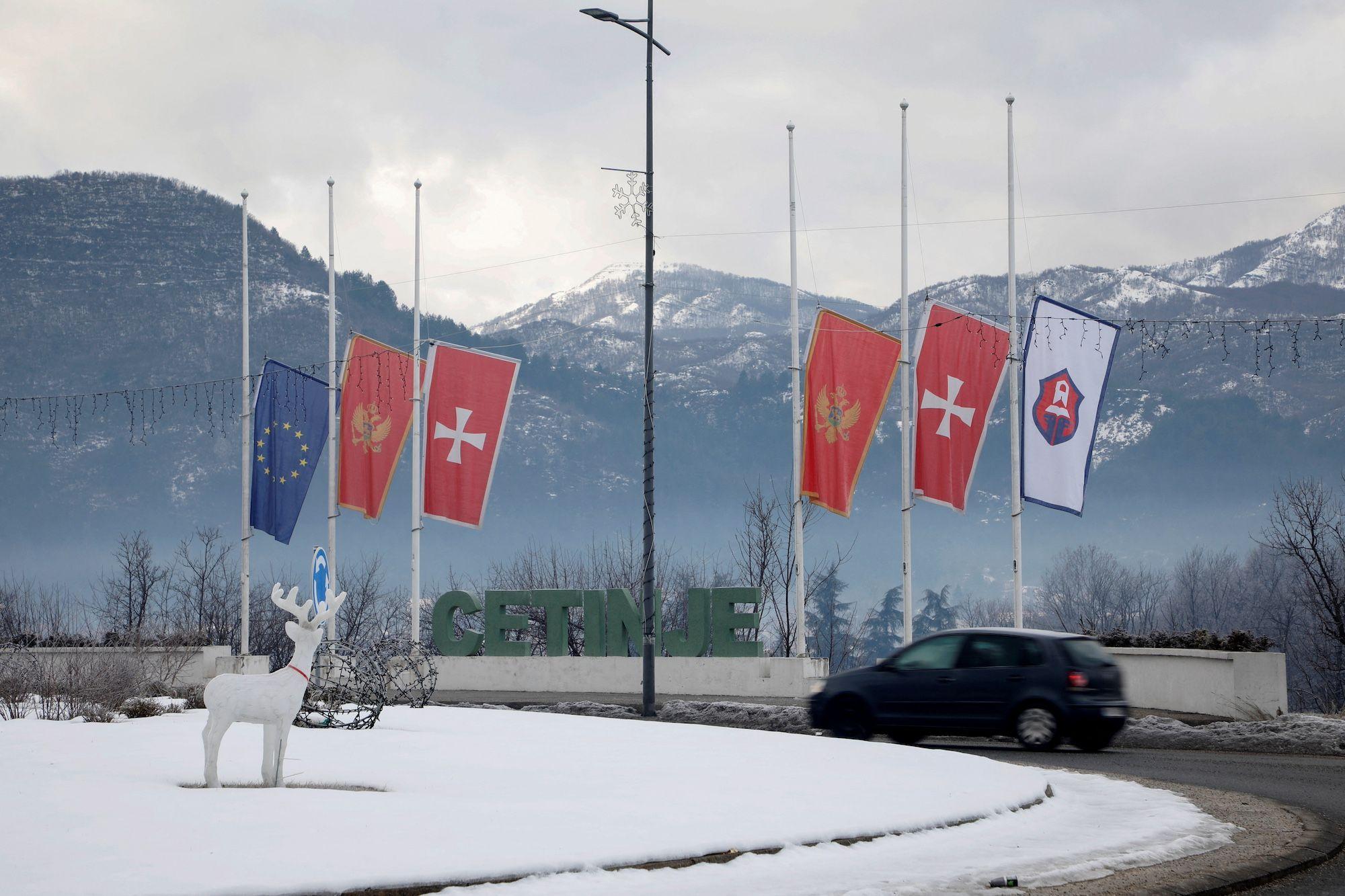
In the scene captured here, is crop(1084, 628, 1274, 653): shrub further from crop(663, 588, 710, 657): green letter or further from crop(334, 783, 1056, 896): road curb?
crop(334, 783, 1056, 896): road curb

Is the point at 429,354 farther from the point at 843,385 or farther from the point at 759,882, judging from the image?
the point at 759,882

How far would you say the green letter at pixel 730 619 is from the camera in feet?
105

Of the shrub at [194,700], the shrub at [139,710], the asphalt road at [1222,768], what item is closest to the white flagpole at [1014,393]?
the asphalt road at [1222,768]

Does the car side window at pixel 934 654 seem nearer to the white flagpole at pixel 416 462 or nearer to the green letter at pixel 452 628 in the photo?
the white flagpole at pixel 416 462

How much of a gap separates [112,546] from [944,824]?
7598 inches

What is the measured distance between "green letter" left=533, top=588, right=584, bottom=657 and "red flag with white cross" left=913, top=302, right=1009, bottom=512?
919 centimetres

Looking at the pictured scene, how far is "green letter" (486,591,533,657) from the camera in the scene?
113ft

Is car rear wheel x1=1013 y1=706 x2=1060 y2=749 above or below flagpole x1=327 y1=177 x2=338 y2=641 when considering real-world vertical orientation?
below

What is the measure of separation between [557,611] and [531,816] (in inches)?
964

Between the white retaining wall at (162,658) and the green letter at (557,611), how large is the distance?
7600 millimetres

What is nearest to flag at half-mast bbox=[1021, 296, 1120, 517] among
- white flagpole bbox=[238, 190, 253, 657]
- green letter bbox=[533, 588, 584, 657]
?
green letter bbox=[533, 588, 584, 657]

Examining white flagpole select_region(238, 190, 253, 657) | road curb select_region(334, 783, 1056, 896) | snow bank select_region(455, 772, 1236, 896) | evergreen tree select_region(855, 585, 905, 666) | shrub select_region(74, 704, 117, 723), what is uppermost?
white flagpole select_region(238, 190, 253, 657)

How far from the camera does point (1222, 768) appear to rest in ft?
55.9

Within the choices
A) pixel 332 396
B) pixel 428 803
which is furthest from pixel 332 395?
pixel 428 803
